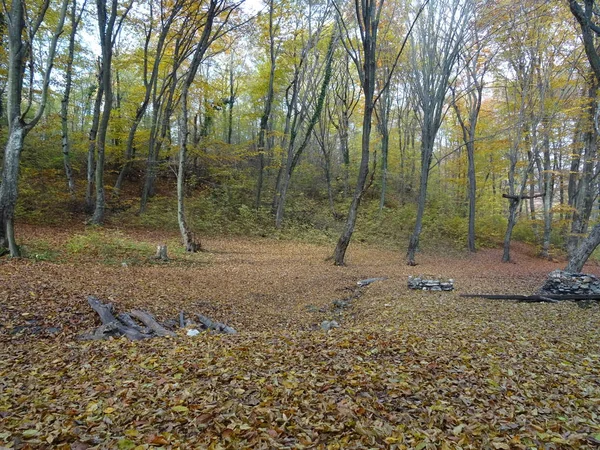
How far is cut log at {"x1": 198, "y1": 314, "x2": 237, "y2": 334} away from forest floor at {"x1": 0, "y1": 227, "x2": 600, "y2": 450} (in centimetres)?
35

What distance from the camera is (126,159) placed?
15.8 meters

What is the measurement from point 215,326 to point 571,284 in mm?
7637

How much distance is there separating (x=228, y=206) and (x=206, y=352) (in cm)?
1469

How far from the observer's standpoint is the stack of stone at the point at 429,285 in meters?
8.22

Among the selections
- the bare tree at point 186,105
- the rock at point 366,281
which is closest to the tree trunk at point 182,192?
the bare tree at point 186,105

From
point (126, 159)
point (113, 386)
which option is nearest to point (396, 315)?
point (113, 386)

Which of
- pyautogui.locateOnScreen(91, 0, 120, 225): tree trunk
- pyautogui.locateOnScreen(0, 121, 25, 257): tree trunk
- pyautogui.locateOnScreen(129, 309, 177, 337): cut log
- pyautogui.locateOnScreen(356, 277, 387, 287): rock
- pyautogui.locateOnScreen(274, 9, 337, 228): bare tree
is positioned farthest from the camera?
pyautogui.locateOnScreen(274, 9, 337, 228): bare tree

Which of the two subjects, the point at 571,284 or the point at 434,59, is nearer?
the point at 571,284

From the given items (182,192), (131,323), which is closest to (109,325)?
(131,323)

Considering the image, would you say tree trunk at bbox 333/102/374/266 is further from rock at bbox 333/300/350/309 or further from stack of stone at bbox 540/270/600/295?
stack of stone at bbox 540/270/600/295

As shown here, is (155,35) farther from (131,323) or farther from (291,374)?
(291,374)

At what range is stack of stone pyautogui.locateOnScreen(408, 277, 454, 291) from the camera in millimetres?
8219

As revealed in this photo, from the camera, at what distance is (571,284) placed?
748cm

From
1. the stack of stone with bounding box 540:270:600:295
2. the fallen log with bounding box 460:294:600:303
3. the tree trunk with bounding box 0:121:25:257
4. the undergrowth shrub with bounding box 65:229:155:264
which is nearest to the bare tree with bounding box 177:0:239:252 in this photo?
the undergrowth shrub with bounding box 65:229:155:264
